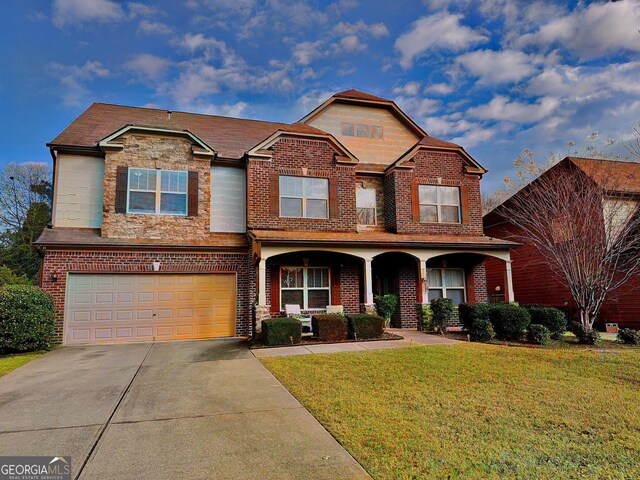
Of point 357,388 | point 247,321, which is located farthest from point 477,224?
point 357,388

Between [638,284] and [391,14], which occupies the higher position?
[391,14]

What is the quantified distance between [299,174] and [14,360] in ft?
30.6

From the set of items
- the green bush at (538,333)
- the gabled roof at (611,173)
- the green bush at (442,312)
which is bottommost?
the green bush at (538,333)

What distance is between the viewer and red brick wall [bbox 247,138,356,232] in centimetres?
1251

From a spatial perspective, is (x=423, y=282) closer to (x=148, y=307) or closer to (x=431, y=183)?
(x=431, y=183)

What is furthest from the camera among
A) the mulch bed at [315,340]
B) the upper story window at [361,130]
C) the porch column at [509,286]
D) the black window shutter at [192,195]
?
the upper story window at [361,130]

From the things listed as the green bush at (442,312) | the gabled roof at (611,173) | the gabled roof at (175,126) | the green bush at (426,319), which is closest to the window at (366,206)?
the gabled roof at (175,126)

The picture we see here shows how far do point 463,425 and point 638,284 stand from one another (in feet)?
45.8

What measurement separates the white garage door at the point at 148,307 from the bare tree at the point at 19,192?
18.1 meters

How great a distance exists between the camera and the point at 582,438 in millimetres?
3887

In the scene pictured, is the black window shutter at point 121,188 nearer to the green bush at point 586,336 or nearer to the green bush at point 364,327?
the green bush at point 364,327

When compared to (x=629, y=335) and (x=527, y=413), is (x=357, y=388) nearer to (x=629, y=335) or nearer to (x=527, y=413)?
(x=527, y=413)

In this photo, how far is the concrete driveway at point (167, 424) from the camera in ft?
11.0

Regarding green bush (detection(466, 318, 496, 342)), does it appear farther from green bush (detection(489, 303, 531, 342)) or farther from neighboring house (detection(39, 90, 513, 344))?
neighboring house (detection(39, 90, 513, 344))
